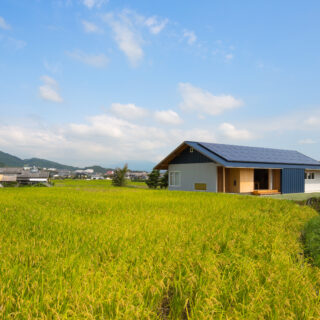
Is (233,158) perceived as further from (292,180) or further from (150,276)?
(150,276)

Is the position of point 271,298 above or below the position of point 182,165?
below

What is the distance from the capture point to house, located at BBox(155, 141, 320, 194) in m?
23.6

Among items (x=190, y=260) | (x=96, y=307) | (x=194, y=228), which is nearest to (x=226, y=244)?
(x=194, y=228)

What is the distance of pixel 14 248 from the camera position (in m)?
4.13

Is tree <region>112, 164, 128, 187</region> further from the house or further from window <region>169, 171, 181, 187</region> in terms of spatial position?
window <region>169, 171, 181, 187</region>

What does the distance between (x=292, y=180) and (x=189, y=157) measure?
1105 centimetres

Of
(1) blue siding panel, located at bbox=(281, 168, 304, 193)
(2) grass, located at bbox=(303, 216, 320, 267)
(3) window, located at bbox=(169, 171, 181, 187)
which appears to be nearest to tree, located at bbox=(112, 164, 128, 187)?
(3) window, located at bbox=(169, 171, 181, 187)

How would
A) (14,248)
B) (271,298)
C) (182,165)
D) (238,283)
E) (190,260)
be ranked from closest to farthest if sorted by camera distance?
(271,298)
(238,283)
(190,260)
(14,248)
(182,165)

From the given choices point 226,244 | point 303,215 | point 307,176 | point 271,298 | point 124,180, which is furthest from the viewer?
point 124,180

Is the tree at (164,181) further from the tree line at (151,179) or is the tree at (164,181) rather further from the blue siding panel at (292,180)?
the blue siding panel at (292,180)

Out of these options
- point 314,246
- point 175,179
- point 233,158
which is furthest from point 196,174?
point 314,246

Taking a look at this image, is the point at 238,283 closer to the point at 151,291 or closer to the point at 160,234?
the point at 151,291

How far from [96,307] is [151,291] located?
0.62 metres

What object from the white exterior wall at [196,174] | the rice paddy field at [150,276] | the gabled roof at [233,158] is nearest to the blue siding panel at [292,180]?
the gabled roof at [233,158]
